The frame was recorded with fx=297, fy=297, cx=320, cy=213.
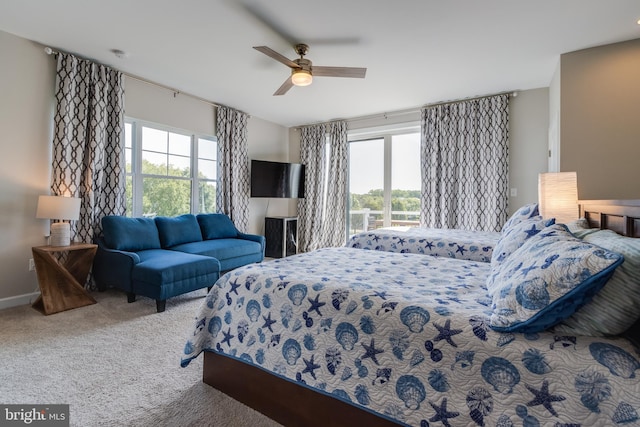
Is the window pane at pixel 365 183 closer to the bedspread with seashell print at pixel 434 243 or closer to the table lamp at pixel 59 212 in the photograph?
the bedspread with seashell print at pixel 434 243

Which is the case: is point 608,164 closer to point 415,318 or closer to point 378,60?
point 378,60

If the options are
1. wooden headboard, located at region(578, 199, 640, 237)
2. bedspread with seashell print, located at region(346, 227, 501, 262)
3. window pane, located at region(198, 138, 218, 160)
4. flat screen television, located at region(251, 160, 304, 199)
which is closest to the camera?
wooden headboard, located at region(578, 199, 640, 237)

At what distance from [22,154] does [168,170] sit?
5.02 ft

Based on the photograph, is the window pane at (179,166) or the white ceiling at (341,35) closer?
the white ceiling at (341,35)

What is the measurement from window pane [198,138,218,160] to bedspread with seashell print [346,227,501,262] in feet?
9.21

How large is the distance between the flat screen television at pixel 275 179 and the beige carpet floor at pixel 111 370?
2.87 m

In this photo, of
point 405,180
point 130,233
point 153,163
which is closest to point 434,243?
point 405,180

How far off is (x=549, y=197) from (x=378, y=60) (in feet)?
6.97

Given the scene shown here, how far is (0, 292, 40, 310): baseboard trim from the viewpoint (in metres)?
2.87

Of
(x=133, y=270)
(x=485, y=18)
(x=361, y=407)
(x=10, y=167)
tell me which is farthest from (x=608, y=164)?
(x=10, y=167)

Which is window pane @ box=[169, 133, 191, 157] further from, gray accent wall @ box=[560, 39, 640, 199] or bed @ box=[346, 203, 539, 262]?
gray accent wall @ box=[560, 39, 640, 199]

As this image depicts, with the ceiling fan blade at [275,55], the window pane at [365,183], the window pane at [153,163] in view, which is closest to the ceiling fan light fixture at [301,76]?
the ceiling fan blade at [275,55]

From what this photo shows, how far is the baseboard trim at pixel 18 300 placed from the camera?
2.87 meters

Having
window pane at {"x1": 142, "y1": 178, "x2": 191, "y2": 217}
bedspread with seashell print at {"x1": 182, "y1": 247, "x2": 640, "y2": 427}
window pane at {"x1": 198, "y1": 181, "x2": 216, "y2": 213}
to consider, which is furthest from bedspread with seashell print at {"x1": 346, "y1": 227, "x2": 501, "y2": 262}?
window pane at {"x1": 142, "y1": 178, "x2": 191, "y2": 217}
